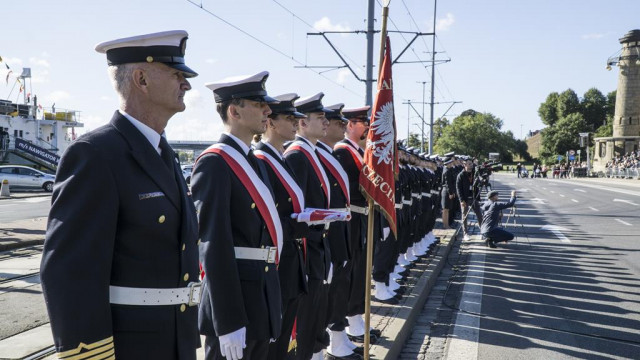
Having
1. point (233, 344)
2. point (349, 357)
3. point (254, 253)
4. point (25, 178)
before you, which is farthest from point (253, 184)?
point (25, 178)

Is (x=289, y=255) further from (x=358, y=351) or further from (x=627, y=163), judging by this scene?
(x=627, y=163)

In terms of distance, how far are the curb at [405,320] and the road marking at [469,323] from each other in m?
0.49

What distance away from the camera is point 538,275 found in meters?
9.35

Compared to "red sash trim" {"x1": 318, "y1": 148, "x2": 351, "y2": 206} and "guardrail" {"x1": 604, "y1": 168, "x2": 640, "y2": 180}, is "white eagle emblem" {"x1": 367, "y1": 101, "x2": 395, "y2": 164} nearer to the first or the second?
"red sash trim" {"x1": 318, "y1": 148, "x2": 351, "y2": 206}

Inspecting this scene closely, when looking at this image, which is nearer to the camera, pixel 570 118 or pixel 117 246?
pixel 117 246

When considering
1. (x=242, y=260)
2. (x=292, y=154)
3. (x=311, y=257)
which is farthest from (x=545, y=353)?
(x=242, y=260)

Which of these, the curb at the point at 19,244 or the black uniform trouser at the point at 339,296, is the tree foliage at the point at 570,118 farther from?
the black uniform trouser at the point at 339,296

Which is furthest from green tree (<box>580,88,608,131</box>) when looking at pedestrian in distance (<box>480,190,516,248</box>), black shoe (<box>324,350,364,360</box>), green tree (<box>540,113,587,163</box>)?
black shoe (<box>324,350,364,360</box>)

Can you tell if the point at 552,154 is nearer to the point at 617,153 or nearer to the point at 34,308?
the point at 617,153

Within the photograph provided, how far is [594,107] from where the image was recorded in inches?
3920

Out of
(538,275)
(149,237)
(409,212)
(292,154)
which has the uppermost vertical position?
(292,154)

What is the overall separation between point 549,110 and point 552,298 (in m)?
102

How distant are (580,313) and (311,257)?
4.57 m

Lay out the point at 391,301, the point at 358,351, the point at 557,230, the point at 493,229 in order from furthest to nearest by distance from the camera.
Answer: the point at 557,230 < the point at 493,229 < the point at 391,301 < the point at 358,351
